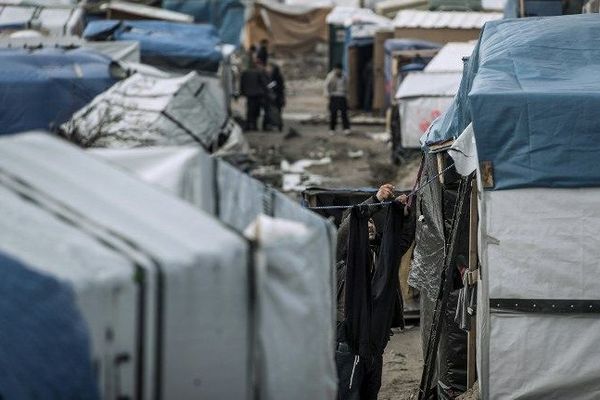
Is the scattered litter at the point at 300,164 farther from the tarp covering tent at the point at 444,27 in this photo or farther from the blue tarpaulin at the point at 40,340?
the blue tarpaulin at the point at 40,340

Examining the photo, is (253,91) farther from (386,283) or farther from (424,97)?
(386,283)

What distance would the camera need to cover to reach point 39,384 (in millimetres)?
3088

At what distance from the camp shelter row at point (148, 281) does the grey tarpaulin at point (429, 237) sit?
422cm

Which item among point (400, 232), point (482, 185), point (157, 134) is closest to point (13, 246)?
point (482, 185)

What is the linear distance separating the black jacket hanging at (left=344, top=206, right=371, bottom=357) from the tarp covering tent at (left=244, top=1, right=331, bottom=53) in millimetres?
29052

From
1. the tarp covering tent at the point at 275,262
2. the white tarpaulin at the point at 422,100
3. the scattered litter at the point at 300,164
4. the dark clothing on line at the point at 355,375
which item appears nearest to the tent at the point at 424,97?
the white tarpaulin at the point at 422,100

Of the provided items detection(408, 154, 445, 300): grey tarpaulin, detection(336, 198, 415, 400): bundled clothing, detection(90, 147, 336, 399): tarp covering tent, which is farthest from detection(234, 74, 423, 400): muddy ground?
detection(90, 147, 336, 399): tarp covering tent

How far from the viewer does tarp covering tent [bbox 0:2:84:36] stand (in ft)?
79.3

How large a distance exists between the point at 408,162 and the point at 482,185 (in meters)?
11.7

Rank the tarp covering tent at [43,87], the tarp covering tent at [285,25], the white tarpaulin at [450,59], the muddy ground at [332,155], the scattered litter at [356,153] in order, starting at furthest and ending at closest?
the tarp covering tent at [285,25], the scattered litter at [356,153], the muddy ground at [332,155], the white tarpaulin at [450,59], the tarp covering tent at [43,87]

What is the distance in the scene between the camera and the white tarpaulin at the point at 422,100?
16.7 m

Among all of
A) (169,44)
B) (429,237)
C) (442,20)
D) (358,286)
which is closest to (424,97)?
(169,44)

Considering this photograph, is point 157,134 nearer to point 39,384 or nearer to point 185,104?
point 185,104

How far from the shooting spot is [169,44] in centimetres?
2181
